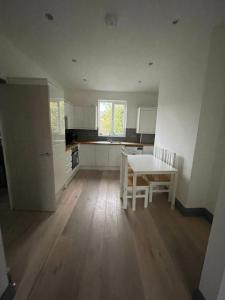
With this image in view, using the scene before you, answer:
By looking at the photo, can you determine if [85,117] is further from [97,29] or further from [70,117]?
[97,29]

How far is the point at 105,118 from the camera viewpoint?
184 inches

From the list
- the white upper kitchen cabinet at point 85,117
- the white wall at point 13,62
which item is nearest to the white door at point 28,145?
the white wall at point 13,62

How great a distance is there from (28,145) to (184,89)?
2.68 meters

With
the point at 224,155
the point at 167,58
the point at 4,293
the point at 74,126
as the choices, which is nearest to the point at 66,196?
the point at 4,293

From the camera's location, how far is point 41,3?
1.60 meters

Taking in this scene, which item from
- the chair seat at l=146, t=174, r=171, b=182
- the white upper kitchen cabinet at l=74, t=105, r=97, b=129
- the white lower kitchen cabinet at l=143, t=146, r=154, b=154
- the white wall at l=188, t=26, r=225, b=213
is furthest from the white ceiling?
the chair seat at l=146, t=174, r=171, b=182

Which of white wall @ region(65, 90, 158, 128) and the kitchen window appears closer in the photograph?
white wall @ region(65, 90, 158, 128)

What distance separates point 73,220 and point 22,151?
51.2 inches

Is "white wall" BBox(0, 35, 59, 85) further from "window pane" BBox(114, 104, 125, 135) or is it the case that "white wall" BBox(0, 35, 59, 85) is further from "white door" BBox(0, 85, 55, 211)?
"window pane" BBox(114, 104, 125, 135)

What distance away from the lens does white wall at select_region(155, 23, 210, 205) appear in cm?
189

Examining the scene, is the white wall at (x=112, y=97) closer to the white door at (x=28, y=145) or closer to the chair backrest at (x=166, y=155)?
the chair backrest at (x=166, y=155)

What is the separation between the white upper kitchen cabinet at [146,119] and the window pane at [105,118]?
1.04 metres

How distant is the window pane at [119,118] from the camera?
4.65m

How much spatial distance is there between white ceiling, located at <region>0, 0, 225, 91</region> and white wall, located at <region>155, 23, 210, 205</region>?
0.19 m
